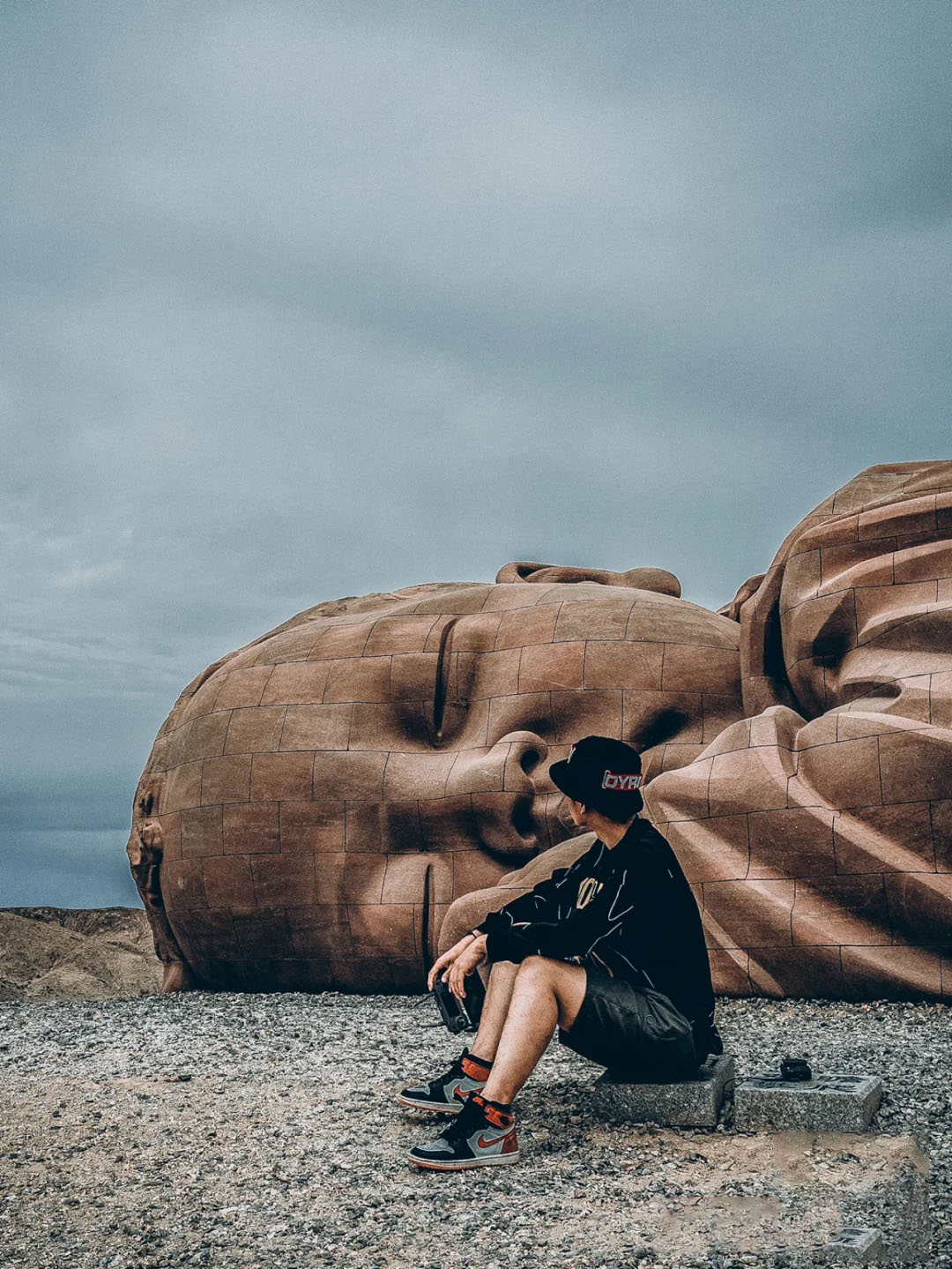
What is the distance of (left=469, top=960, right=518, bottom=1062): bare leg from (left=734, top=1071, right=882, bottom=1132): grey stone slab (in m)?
0.95

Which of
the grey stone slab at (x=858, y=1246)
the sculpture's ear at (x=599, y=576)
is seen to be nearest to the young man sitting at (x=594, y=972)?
the grey stone slab at (x=858, y=1246)

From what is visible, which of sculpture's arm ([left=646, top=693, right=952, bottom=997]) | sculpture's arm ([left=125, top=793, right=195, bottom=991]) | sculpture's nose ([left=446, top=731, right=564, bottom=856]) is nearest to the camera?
sculpture's arm ([left=646, top=693, right=952, bottom=997])

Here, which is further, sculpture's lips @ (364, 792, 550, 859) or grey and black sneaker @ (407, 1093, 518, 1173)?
sculpture's lips @ (364, 792, 550, 859)

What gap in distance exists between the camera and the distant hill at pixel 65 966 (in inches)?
627

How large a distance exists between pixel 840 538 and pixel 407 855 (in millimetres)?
4082

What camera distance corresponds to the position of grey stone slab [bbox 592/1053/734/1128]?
4859 mm

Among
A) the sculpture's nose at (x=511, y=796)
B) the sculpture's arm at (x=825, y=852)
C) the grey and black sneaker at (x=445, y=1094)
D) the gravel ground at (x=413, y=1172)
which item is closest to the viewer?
the gravel ground at (x=413, y=1172)

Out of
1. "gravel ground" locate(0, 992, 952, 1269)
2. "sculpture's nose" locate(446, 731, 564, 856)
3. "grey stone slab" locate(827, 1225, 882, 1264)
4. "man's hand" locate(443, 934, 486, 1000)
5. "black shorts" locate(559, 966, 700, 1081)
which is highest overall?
"sculpture's nose" locate(446, 731, 564, 856)

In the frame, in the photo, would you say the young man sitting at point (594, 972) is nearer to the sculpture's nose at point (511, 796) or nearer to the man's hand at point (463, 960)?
the man's hand at point (463, 960)

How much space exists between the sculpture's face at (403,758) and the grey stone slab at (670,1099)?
438cm

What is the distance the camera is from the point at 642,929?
187 inches

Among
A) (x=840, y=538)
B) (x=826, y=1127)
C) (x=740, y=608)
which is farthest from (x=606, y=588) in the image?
(x=826, y=1127)

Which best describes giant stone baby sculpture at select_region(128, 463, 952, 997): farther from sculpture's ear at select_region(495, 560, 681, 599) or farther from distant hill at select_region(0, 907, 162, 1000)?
distant hill at select_region(0, 907, 162, 1000)

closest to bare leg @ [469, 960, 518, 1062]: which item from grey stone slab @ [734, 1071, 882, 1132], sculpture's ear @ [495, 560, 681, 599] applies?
grey stone slab @ [734, 1071, 882, 1132]
